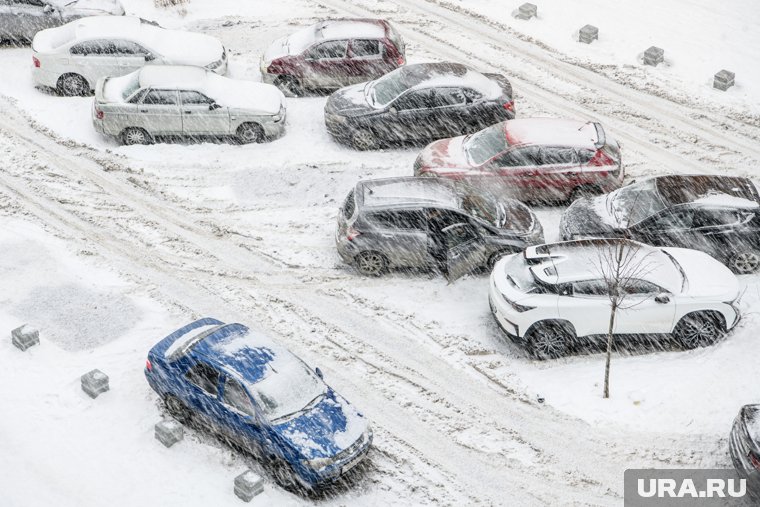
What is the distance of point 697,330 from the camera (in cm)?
1465

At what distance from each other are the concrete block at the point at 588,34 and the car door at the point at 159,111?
11.0 meters

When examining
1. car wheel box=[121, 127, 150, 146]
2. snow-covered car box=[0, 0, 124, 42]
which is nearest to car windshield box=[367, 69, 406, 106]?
car wheel box=[121, 127, 150, 146]

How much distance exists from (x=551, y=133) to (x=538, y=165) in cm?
81

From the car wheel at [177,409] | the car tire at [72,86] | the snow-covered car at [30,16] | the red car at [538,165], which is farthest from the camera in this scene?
the snow-covered car at [30,16]

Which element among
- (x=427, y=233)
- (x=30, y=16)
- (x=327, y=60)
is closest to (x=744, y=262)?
(x=427, y=233)

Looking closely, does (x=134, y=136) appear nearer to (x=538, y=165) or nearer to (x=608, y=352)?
(x=538, y=165)

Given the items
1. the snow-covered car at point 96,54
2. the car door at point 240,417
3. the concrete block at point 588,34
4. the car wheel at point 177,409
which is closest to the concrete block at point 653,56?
the concrete block at point 588,34

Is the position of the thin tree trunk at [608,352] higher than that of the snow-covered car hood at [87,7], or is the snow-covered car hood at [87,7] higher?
the snow-covered car hood at [87,7]

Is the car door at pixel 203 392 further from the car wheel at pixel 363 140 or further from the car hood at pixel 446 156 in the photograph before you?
the car wheel at pixel 363 140

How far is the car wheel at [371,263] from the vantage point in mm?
16156

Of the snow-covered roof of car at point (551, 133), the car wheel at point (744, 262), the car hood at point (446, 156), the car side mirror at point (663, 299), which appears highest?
the snow-covered roof of car at point (551, 133)

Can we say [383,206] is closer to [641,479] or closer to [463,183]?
[463,183]

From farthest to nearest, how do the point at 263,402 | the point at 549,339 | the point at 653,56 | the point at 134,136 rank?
the point at 653,56 < the point at 134,136 < the point at 549,339 < the point at 263,402

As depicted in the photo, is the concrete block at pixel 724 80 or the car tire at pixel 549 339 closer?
the car tire at pixel 549 339
